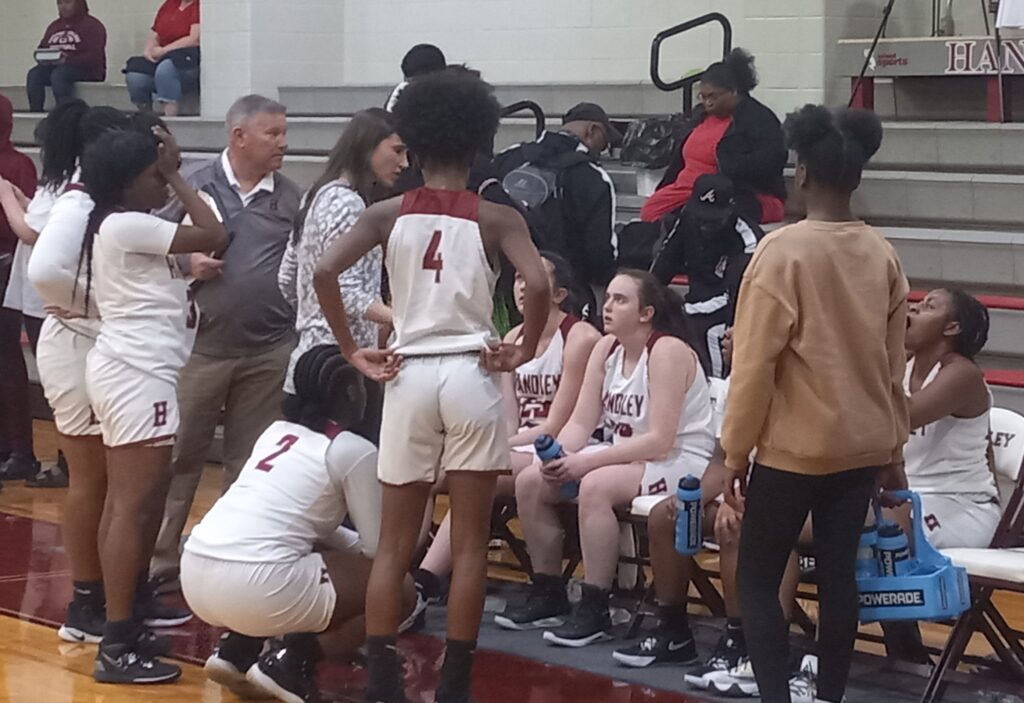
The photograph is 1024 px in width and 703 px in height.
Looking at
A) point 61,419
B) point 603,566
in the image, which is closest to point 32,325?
point 61,419

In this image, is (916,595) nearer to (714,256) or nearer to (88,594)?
(88,594)

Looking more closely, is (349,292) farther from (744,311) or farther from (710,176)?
(710,176)

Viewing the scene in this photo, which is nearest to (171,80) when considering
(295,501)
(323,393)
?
(323,393)

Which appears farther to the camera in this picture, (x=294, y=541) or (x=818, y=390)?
(x=294, y=541)

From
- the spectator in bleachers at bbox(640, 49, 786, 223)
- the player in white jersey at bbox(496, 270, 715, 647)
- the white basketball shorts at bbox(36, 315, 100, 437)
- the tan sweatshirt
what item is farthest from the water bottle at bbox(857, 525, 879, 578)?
the spectator in bleachers at bbox(640, 49, 786, 223)

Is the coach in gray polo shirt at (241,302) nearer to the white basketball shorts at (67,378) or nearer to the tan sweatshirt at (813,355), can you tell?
the white basketball shorts at (67,378)

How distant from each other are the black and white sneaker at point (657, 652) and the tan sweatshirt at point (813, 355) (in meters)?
1.04

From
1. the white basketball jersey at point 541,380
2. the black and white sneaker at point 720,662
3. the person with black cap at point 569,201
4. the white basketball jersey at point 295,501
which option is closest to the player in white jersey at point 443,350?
the white basketball jersey at point 295,501

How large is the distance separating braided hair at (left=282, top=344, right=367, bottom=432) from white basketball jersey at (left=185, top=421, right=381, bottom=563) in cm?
5

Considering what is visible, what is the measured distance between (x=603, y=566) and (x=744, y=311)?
138cm

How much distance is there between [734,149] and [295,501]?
322 centimetres

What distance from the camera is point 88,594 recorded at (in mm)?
4902

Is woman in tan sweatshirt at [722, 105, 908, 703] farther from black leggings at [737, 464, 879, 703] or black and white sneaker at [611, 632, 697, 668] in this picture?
black and white sneaker at [611, 632, 697, 668]

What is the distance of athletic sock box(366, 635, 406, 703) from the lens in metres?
4.04
